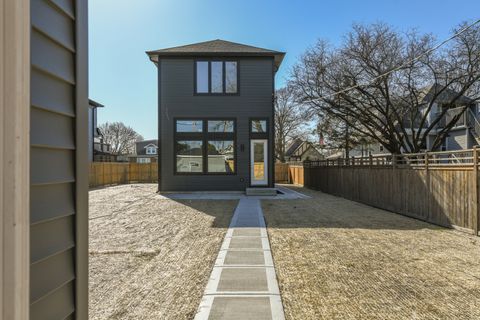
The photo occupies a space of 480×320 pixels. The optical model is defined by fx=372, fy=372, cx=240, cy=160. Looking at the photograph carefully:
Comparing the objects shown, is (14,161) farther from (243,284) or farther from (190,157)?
(190,157)

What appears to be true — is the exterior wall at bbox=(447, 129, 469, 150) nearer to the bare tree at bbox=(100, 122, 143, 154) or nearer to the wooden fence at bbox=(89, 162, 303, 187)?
the wooden fence at bbox=(89, 162, 303, 187)

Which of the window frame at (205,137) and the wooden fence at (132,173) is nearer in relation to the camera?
the window frame at (205,137)

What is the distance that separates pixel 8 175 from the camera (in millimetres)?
993

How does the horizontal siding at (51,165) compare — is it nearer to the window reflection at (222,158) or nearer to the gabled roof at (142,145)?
the window reflection at (222,158)

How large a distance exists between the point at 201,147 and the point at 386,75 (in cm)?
874

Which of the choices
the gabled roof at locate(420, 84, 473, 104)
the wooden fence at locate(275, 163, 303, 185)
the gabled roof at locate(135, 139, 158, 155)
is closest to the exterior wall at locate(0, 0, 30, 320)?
the gabled roof at locate(420, 84, 473, 104)

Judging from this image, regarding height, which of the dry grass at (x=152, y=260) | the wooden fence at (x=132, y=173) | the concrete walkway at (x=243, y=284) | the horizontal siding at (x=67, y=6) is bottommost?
the dry grass at (x=152, y=260)

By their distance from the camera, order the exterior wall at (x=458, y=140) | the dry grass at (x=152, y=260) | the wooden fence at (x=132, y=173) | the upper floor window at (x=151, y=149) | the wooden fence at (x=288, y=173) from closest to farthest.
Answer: the dry grass at (x=152, y=260), the wooden fence at (x=132, y=173), the exterior wall at (x=458, y=140), the wooden fence at (x=288, y=173), the upper floor window at (x=151, y=149)

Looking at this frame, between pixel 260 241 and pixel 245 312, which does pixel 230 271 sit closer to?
pixel 245 312

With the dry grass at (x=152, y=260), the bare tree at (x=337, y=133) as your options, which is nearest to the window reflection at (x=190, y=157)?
the dry grass at (x=152, y=260)

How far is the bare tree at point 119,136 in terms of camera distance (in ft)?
189

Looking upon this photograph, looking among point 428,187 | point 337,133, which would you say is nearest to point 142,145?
→ point 337,133

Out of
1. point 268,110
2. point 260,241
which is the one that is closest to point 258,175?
point 268,110

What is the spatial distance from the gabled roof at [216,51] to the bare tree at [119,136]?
43.5 m
